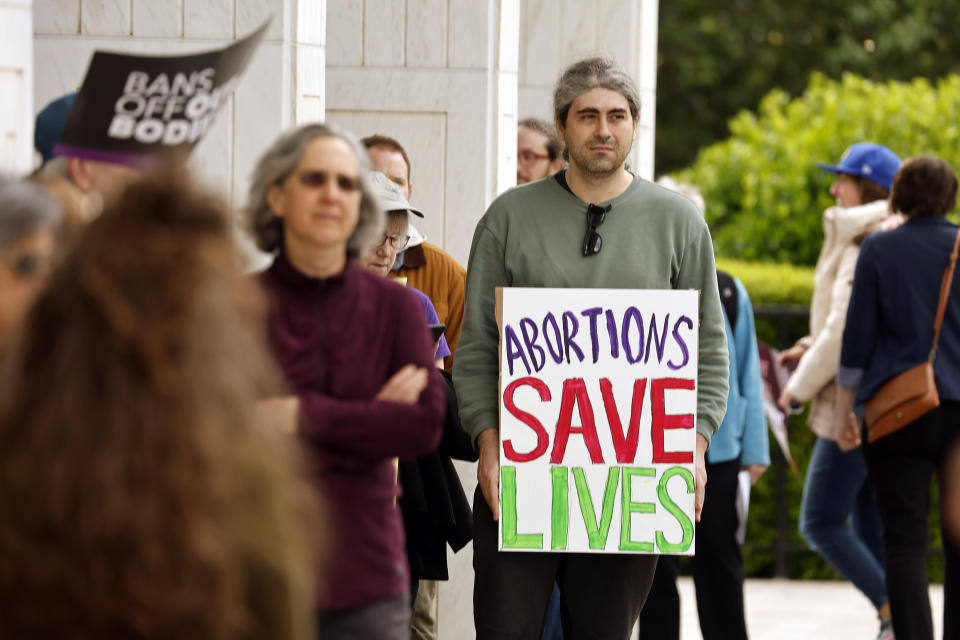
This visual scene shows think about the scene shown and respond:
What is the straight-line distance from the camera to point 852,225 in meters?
7.19

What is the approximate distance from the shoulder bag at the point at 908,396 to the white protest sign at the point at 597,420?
5.48 feet

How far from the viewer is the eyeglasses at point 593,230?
4.59 m

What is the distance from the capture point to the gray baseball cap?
16.4 feet

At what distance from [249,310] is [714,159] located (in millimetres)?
14332

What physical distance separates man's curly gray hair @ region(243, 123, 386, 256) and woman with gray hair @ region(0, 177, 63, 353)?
91 centimetres

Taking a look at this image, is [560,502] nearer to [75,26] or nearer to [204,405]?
[75,26]

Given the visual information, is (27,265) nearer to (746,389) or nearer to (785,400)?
(746,389)

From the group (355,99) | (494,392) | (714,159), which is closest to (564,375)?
(494,392)

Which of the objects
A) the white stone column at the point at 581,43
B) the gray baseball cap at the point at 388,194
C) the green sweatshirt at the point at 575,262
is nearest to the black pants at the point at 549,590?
the green sweatshirt at the point at 575,262

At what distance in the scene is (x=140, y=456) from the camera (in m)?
1.80

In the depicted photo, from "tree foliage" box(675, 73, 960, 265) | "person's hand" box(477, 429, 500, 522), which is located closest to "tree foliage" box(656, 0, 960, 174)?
"tree foliage" box(675, 73, 960, 265)

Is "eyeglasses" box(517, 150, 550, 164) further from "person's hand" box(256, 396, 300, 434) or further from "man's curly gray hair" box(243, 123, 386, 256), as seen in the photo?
"person's hand" box(256, 396, 300, 434)

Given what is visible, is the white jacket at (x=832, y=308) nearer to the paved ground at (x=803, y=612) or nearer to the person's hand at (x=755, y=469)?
the person's hand at (x=755, y=469)

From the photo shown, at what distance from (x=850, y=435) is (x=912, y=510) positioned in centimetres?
81
